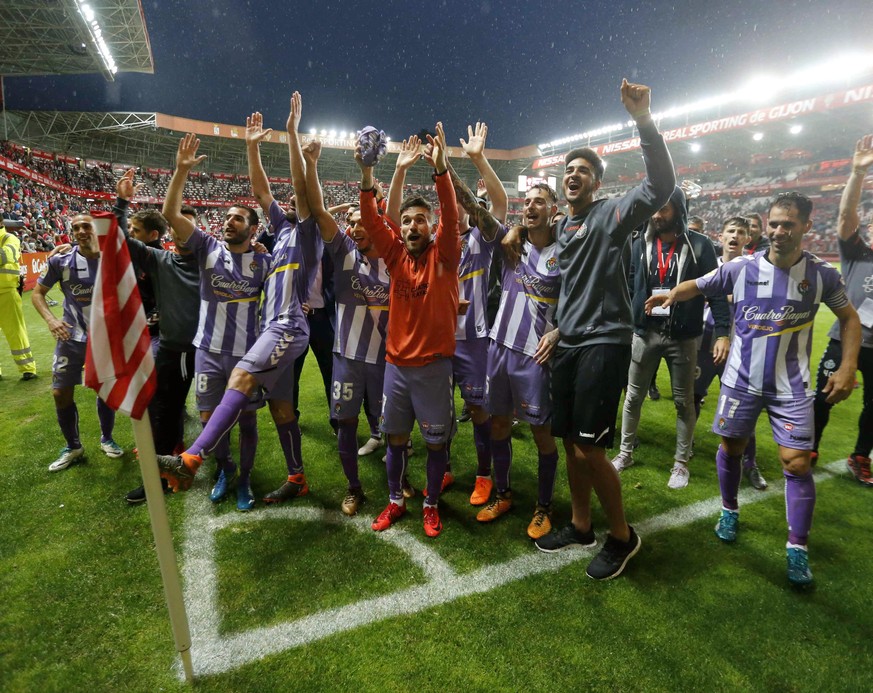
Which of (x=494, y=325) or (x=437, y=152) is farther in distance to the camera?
(x=494, y=325)

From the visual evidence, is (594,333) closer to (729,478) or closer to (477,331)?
(477,331)

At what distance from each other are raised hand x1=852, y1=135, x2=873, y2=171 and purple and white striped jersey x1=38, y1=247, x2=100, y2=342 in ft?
20.3

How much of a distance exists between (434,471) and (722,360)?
2.40 m

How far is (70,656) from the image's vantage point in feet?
7.47

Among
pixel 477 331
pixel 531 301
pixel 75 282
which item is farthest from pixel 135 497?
pixel 531 301

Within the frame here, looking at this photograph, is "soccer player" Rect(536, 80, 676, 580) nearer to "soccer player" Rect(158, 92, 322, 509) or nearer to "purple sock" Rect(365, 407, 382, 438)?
"soccer player" Rect(158, 92, 322, 509)

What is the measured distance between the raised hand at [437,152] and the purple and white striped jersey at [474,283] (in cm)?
90

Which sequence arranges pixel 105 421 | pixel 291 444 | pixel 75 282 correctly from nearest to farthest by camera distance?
pixel 291 444 → pixel 75 282 → pixel 105 421

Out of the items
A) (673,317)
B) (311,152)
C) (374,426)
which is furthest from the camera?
(374,426)

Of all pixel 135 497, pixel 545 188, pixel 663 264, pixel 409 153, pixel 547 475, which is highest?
pixel 409 153

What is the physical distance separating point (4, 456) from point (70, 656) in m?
3.26

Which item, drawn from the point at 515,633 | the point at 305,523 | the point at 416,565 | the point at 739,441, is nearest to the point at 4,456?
the point at 305,523

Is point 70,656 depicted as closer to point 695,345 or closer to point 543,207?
point 543,207

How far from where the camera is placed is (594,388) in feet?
8.88
